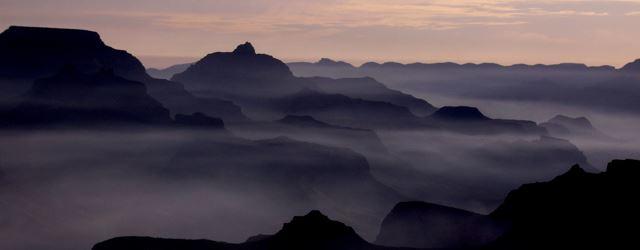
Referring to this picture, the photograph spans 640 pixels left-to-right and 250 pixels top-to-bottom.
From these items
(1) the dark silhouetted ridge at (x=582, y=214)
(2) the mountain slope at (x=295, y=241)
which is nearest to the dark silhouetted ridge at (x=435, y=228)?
(1) the dark silhouetted ridge at (x=582, y=214)

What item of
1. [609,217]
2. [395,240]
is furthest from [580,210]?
[395,240]

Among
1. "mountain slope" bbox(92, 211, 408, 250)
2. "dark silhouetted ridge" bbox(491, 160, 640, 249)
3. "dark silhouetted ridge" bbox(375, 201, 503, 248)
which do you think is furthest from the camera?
"dark silhouetted ridge" bbox(375, 201, 503, 248)

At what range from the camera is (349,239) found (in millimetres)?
92500

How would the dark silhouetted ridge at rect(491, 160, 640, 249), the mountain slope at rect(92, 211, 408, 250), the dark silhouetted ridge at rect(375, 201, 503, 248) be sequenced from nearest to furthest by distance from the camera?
the dark silhouetted ridge at rect(491, 160, 640, 249) < the mountain slope at rect(92, 211, 408, 250) < the dark silhouetted ridge at rect(375, 201, 503, 248)

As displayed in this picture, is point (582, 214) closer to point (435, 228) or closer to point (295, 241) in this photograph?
point (435, 228)

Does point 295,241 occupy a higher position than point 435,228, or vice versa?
point 295,241

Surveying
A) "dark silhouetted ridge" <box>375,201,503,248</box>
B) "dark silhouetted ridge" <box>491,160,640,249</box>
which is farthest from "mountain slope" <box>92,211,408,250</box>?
"dark silhouetted ridge" <box>491,160,640,249</box>

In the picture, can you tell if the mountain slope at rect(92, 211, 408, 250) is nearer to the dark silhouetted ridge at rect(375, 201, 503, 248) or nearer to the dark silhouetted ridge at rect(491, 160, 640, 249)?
the dark silhouetted ridge at rect(375, 201, 503, 248)

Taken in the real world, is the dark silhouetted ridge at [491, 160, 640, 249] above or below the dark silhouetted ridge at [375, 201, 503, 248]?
above

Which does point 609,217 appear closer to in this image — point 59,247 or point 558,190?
point 558,190

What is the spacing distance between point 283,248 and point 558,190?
134 ft

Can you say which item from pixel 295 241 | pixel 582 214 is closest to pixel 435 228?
pixel 582 214

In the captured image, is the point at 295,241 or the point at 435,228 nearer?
the point at 295,241

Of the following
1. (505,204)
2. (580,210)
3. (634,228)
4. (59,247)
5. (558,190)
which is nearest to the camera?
(634,228)
